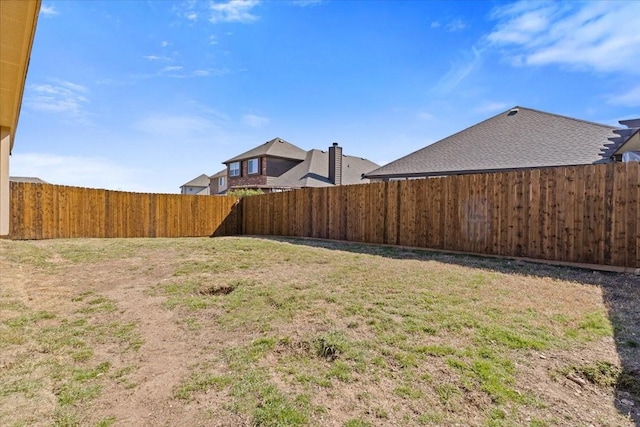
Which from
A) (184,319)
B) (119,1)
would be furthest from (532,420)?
(119,1)

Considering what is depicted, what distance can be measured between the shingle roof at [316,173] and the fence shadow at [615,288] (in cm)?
1382

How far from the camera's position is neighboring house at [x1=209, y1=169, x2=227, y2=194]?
108 feet

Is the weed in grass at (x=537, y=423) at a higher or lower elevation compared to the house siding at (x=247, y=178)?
lower

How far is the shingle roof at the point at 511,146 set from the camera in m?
11.0

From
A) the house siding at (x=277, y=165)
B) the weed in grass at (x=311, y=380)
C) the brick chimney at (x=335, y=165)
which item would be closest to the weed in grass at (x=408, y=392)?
the weed in grass at (x=311, y=380)

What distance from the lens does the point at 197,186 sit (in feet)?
149

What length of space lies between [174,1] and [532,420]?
9.78 m

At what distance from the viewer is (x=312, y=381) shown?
259 cm

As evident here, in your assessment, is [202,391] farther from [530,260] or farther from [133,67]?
[133,67]

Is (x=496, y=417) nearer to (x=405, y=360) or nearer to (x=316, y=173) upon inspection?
(x=405, y=360)

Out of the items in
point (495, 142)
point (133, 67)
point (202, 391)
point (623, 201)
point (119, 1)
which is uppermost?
point (133, 67)

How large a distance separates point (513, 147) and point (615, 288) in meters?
8.53

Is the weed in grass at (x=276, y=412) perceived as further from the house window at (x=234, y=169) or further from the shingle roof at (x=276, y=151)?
the house window at (x=234, y=169)

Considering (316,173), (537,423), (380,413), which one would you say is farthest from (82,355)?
(316,173)
